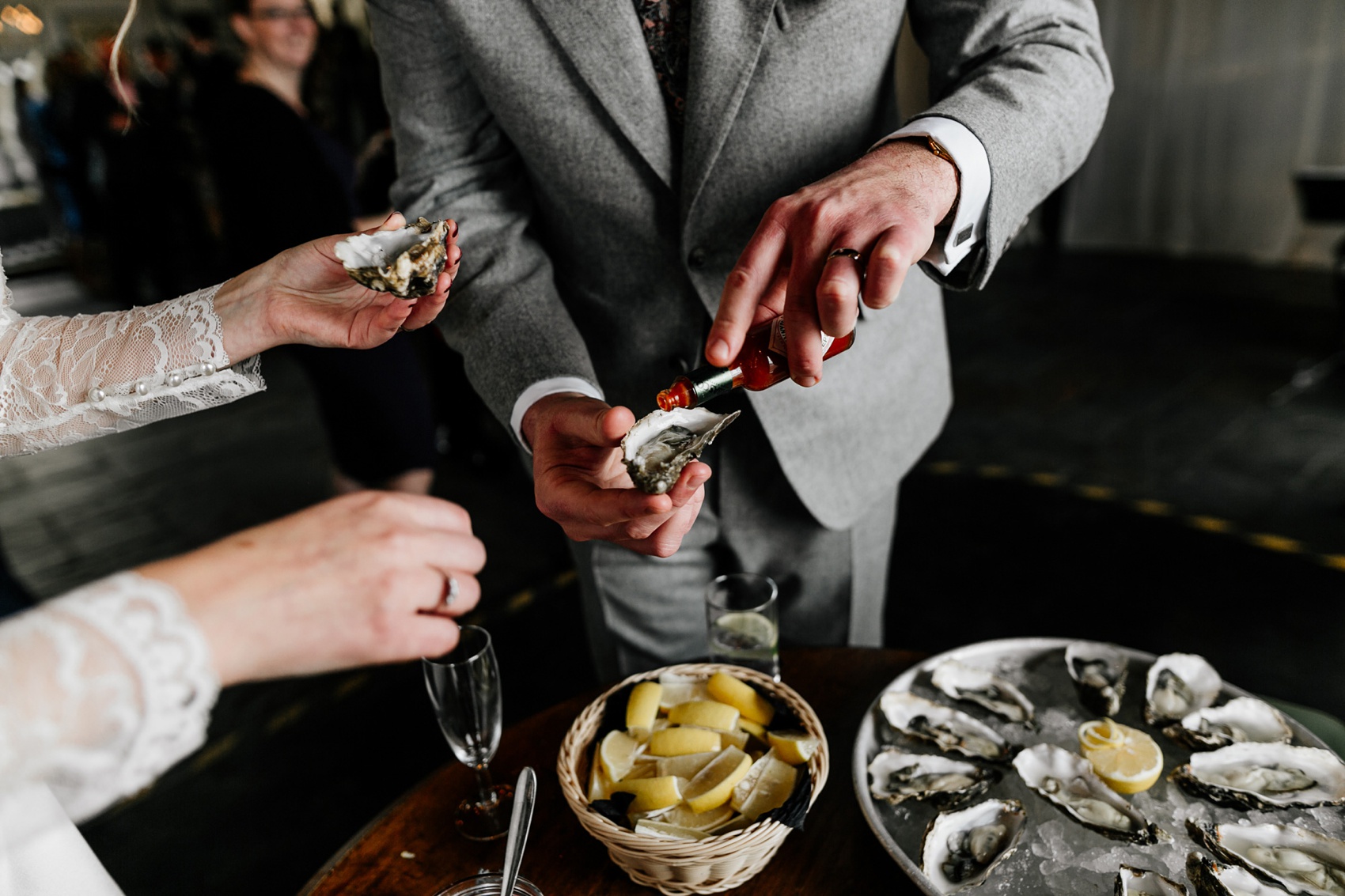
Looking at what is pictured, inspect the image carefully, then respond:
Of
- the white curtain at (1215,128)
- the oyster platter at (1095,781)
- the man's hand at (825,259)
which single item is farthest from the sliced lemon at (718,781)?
the white curtain at (1215,128)

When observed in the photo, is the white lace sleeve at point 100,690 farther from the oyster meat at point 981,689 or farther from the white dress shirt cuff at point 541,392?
the oyster meat at point 981,689

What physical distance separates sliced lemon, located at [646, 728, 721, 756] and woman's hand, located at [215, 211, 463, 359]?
21.1 inches

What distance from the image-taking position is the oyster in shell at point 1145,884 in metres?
0.76

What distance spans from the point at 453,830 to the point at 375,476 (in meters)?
1.96

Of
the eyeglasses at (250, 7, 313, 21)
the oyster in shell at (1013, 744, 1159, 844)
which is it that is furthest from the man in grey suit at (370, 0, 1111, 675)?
the eyeglasses at (250, 7, 313, 21)

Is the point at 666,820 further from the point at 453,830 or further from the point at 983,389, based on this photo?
the point at 983,389

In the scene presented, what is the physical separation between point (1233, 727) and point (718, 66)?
1.00 m

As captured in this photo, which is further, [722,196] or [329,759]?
[329,759]

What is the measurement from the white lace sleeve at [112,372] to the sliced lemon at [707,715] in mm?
651

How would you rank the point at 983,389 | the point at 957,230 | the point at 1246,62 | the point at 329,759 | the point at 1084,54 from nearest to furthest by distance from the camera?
1. the point at 957,230
2. the point at 1084,54
3. the point at 329,759
4. the point at 983,389
5. the point at 1246,62

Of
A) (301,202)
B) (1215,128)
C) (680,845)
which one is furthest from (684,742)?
(1215,128)

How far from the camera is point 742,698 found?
39.0 inches

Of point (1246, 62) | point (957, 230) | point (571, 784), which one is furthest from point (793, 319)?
point (1246, 62)

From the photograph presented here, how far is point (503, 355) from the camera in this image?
1.17m
